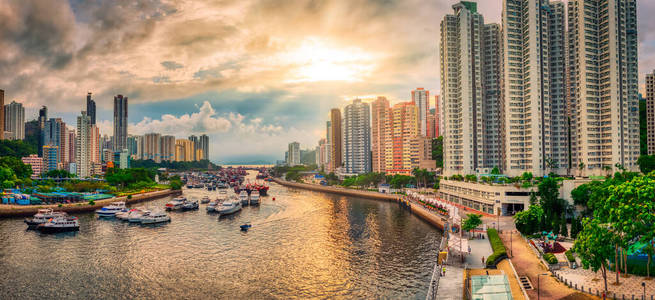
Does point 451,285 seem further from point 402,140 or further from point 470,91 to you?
point 402,140

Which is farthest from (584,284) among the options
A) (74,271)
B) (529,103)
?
(529,103)

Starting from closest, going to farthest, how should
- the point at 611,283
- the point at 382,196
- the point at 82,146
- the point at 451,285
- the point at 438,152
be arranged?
the point at 611,283, the point at 451,285, the point at 382,196, the point at 438,152, the point at 82,146

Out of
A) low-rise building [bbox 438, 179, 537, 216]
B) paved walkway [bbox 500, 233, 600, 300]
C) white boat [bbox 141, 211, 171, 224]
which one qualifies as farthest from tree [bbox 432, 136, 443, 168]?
white boat [bbox 141, 211, 171, 224]

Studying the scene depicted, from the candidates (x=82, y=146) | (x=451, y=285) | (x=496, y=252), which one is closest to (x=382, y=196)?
(x=496, y=252)

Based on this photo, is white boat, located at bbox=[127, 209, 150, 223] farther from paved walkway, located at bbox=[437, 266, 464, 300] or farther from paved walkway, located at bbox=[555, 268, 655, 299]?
paved walkway, located at bbox=[555, 268, 655, 299]

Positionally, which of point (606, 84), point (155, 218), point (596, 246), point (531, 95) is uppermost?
point (606, 84)

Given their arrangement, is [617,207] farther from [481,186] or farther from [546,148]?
[546,148]
